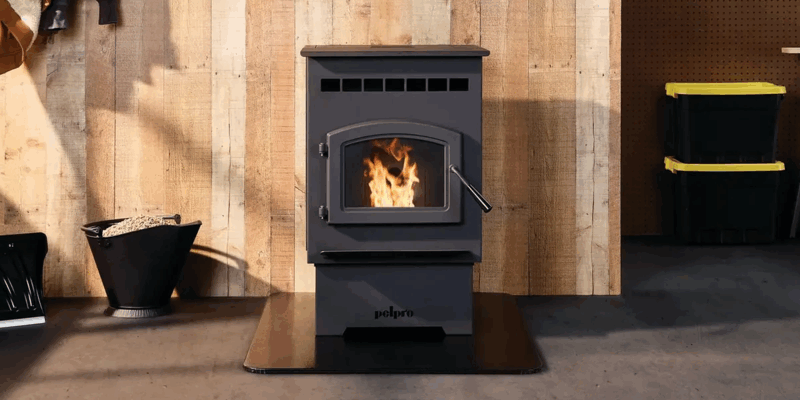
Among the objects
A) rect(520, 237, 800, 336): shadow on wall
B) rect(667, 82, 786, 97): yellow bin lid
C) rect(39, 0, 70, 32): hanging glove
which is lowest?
rect(520, 237, 800, 336): shadow on wall

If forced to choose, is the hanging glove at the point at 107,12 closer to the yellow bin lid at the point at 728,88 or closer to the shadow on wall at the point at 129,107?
the shadow on wall at the point at 129,107

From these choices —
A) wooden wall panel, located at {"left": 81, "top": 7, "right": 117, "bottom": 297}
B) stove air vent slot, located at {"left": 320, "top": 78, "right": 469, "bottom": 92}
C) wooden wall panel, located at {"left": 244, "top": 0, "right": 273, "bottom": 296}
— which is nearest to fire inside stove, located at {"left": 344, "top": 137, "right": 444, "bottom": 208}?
stove air vent slot, located at {"left": 320, "top": 78, "right": 469, "bottom": 92}

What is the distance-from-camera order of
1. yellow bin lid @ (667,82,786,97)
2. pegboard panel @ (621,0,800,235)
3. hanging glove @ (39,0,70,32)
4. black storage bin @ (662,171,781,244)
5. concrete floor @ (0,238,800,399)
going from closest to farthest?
concrete floor @ (0,238,800,399), hanging glove @ (39,0,70,32), yellow bin lid @ (667,82,786,97), black storage bin @ (662,171,781,244), pegboard panel @ (621,0,800,235)

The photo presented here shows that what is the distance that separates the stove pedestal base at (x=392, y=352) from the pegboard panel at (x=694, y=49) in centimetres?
223

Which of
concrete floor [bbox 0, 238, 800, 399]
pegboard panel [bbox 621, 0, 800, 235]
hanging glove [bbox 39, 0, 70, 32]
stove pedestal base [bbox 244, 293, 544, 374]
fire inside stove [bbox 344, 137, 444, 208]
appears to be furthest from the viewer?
pegboard panel [bbox 621, 0, 800, 235]

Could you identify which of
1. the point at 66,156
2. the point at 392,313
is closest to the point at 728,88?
the point at 392,313

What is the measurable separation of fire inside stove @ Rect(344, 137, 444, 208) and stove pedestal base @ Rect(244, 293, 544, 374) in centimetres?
43

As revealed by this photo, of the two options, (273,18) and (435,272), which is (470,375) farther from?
(273,18)

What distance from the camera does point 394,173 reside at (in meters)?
2.63

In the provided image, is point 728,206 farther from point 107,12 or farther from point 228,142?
point 107,12

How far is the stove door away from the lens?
258cm

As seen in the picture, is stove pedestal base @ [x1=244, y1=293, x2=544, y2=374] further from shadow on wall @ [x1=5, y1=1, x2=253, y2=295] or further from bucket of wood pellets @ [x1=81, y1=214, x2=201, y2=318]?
shadow on wall @ [x1=5, y1=1, x2=253, y2=295]

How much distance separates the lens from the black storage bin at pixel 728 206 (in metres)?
4.40

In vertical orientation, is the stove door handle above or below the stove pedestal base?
above
